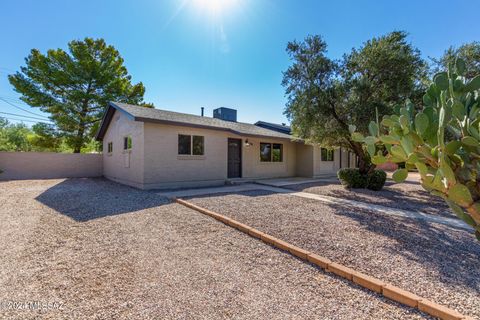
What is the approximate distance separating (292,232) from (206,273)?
74.7 inches

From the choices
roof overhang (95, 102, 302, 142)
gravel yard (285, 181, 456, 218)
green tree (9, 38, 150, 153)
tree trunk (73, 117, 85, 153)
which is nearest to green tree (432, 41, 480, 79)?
gravel yard (285, 181, 456, 218)

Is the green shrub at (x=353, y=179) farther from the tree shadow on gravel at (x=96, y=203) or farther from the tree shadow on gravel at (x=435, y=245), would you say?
the tree shadow on gravel at (x=96, y=203)

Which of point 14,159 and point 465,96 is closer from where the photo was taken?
point 465,96

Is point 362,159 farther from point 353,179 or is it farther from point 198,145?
point 198,145

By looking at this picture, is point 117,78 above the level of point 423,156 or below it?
above

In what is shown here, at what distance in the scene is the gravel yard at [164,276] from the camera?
223 centimetres

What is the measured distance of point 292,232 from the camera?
13.6 feet

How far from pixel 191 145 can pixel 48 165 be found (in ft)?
35.3

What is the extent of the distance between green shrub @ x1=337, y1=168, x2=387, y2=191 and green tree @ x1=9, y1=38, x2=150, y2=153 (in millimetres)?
19699

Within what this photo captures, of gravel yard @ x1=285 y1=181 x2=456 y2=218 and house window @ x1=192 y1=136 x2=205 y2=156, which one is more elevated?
house window @ x1=192 y1=136 x2=205 y2=156

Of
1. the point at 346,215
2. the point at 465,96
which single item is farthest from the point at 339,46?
the point at 465,96

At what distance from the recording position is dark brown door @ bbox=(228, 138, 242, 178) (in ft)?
39.4

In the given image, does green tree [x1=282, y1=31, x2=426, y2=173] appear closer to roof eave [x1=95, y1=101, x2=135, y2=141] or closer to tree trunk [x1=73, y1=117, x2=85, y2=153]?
roof eave [x1=95, y1=101, x2=135, y2=141]

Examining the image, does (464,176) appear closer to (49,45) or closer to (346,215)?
(346,215)
